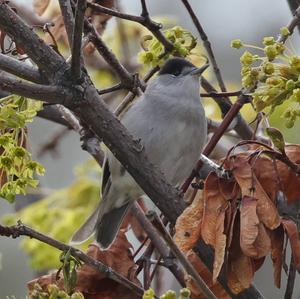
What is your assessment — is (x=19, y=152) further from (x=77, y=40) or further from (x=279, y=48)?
(x=279, y=48)

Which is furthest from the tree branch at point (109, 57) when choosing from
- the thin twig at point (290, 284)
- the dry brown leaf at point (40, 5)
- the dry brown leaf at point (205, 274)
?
the thin twig at point (290, 284)

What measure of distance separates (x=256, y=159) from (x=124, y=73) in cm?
79

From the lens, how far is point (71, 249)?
6.32 feet

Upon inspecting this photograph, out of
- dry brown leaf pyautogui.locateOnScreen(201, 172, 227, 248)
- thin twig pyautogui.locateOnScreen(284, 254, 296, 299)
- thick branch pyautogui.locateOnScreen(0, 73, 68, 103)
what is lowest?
thin twig pyautogui.locateOnScreen(284, 254, 296, 299)

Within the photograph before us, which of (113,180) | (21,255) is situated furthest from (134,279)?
(21,255)

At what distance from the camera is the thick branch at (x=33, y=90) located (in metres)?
1.88

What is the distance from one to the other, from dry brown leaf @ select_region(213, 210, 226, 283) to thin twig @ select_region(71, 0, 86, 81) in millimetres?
435

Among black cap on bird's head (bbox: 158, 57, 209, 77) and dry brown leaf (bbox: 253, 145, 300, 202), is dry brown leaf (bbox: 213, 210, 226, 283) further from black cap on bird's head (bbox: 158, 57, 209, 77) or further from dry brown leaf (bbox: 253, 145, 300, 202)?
black cap on bird's head (bbox: 158, 57, 209, 77)

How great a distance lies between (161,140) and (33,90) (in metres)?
1.47

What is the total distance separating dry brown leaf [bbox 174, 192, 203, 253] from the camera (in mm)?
1985

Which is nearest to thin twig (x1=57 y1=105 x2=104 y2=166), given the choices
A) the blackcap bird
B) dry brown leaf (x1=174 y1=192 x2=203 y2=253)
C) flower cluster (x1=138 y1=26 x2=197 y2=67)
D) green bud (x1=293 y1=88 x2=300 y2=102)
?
flower cluster (x1=138 y1=26 x2=197 y2=67)

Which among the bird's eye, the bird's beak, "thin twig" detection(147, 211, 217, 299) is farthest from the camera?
the bird's eye

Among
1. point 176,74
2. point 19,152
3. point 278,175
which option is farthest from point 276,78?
point 176,74

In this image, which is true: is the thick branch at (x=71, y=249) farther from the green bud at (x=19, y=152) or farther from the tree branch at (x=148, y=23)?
the tree branch at (x=148, y=23)
